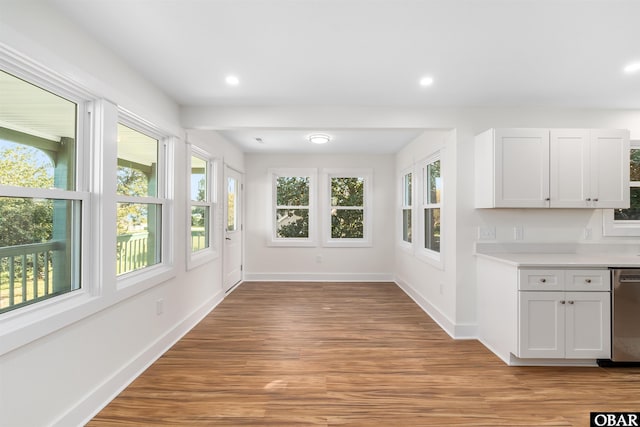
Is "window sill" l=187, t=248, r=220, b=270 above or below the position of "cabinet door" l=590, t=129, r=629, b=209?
below

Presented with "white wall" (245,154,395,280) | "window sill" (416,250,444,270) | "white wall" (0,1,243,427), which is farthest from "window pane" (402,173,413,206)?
"white wall" (0,1,243,427)

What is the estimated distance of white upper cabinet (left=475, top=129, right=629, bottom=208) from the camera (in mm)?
2938

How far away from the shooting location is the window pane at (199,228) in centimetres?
380

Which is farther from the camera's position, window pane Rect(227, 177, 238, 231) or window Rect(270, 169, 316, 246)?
window Rect(270, 169, 316, 246)

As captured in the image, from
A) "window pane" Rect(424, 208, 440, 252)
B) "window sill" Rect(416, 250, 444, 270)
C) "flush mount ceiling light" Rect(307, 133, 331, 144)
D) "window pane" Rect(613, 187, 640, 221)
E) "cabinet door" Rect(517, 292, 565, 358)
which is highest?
"flush mount ceiling light" Rect(307, 133, 331, 144)

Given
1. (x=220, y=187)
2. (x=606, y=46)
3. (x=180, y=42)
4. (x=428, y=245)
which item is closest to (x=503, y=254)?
(x=428, y=245)

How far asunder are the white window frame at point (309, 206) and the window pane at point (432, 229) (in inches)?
84.7

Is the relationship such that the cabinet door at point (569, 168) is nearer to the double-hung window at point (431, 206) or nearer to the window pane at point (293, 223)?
the double-hung window at point (431, 206)

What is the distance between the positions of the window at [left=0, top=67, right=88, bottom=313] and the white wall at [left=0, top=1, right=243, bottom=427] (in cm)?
17

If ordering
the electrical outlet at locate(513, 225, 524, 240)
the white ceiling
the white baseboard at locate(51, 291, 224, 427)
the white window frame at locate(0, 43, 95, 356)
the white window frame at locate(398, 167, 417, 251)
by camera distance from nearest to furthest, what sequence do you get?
the white window frame at locate(0, 43, 95, 356) < the white ceiling < the white baseboard at locate(51, 291, 224, 427) < the electrical outlet at locate(513, 225, 524, 240) < the white window frame at locate(398, 167, 417, 251)

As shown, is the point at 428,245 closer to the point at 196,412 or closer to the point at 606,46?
the point at 606,46

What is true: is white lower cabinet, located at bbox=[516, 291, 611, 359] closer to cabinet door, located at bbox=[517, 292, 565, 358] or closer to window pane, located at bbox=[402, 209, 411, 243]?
cabinet door, located at bbox=[517, 292, 565, 358]

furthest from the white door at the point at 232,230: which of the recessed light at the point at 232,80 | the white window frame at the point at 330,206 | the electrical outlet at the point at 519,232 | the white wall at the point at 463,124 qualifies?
the electrical outlet at the point at 519,232

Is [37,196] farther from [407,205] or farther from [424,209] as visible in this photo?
[407,205]
